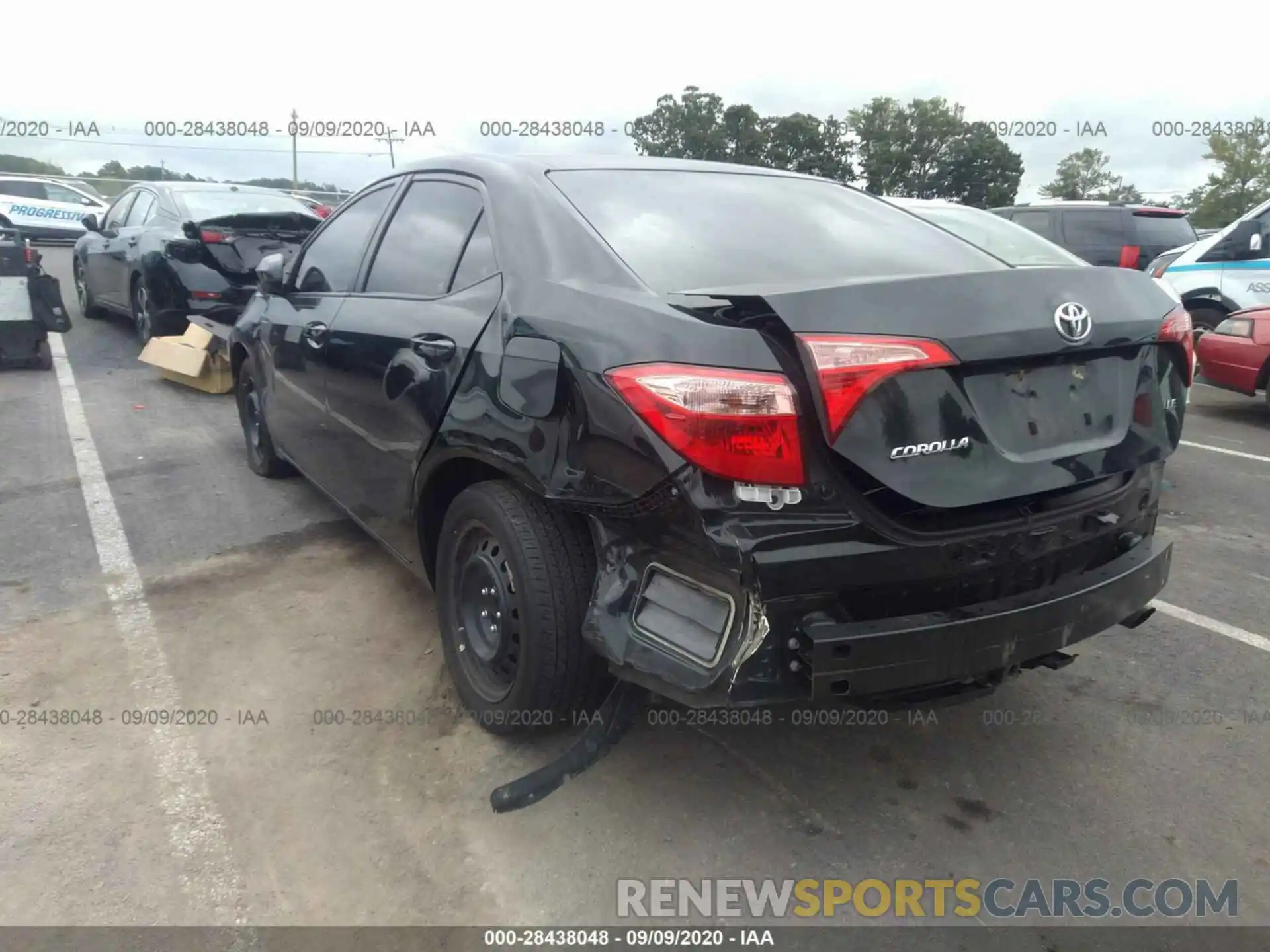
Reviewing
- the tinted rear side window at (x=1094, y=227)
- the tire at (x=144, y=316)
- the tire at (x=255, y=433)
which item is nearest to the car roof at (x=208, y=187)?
the tire at (x=144, y=316)

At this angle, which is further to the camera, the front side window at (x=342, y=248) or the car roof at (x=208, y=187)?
the car roof at (x=208, y=187)

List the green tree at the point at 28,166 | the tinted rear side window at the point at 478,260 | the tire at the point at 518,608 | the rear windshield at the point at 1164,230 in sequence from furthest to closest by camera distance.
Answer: the green tree at the point at 28,166 → the rear windshield at the point at 1164,230 → the tinted rear side window at the point at 478,260 → the tire at the point at 518,608

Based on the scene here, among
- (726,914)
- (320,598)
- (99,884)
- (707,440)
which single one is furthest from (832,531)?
(320,598)

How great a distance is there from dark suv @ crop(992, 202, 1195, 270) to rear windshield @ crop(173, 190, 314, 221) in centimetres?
793

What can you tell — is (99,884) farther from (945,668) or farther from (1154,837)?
(1154,837)

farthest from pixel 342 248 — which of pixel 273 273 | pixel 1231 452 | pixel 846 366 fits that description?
pixel 1231 452

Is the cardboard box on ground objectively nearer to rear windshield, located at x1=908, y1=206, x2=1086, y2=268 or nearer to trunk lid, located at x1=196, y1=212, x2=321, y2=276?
trunk lid, located at x1=196, y1=212, x2=321, y2=276

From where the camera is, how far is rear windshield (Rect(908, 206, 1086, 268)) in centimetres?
573

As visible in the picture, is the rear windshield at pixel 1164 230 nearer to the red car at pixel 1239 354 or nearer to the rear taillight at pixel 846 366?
the red car at pixel 1239 354

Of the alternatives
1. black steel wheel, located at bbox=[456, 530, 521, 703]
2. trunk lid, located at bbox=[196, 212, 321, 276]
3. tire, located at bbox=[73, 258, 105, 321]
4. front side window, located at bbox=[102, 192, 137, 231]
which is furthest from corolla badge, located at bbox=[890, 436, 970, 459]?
tire, located at bbox=[73, 258, 105, 321]

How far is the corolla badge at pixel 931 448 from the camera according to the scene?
2016 millimetres

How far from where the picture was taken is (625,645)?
2.22 m

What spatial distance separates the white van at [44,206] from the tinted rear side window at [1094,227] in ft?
56.5

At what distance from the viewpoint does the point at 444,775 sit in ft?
8.91
